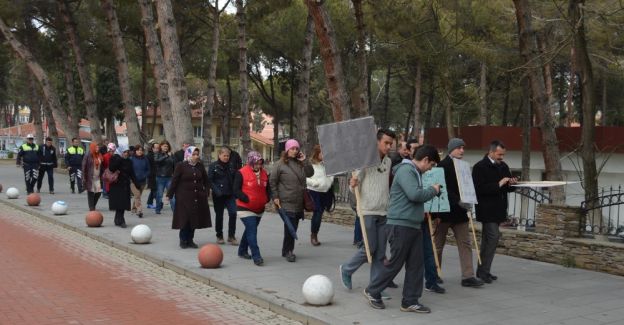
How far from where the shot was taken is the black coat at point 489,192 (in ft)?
25.9

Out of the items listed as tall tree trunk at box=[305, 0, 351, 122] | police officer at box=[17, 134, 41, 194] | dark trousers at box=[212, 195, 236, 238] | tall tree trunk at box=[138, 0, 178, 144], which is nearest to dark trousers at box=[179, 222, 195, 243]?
dark trousers at box=[212, 195, 236, 238]

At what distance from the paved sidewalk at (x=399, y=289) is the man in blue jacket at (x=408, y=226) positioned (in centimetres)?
24

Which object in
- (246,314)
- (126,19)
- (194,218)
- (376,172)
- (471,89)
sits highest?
(126,19)

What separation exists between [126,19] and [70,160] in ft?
36.8

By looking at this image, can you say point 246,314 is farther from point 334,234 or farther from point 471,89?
point 471,89

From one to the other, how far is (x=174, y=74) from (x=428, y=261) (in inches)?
404

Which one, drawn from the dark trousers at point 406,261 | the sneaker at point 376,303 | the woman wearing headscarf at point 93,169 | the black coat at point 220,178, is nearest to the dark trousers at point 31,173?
the woman wearing headscarf at point 93,169

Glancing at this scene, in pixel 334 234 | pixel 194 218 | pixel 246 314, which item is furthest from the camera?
pixel 334 234

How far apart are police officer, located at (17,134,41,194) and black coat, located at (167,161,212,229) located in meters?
10.6

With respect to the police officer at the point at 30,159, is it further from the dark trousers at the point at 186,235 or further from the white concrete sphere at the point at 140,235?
the dark trousers at the point at 186,235

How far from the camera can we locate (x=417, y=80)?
29.8 metres

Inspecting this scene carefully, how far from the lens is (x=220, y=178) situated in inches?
406

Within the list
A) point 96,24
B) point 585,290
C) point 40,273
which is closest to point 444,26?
point 585,290

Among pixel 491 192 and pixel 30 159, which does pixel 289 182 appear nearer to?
pixel 491 192
